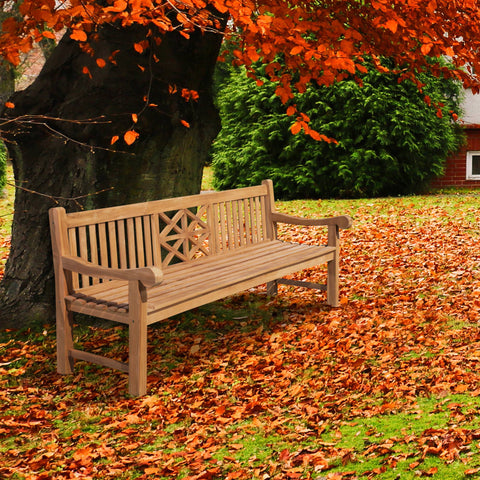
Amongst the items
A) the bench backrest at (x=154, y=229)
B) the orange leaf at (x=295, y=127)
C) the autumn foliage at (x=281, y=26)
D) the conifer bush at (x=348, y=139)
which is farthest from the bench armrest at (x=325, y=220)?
the conifer bush at (x=348, y=139)

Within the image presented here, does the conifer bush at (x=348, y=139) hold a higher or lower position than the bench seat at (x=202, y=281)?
higher

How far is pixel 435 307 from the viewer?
602 cm

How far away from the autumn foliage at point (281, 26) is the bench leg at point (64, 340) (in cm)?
191

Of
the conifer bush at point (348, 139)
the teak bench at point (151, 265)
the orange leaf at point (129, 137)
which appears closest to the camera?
the teak bench at point (151, 265)

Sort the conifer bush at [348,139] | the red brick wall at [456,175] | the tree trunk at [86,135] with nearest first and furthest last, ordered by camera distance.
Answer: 1. the tree trunk at [86,135]
2. the conifer bush at [348,139]
3. the red brick wall at [456,175]

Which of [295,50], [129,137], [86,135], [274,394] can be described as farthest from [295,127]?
[274,394]

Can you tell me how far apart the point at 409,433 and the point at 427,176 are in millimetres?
11999

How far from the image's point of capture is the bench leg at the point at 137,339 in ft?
13.9

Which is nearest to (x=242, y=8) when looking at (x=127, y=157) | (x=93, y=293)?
(x=127, y=157)

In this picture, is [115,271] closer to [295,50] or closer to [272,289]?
[295,50]

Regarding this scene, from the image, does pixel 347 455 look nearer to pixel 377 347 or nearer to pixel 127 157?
pixel 377 347

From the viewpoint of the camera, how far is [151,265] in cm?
530

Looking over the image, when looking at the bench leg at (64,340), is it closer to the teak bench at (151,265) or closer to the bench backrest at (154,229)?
the teak bench at (151,265)

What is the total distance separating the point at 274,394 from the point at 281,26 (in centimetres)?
282
